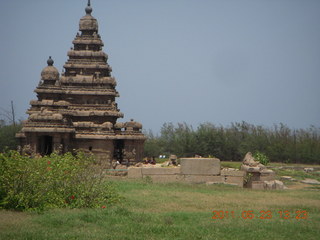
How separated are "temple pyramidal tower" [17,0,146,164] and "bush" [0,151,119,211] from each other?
19930mm

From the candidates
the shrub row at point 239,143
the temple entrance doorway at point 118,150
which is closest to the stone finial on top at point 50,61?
the temple entrance doorway at point 118,150

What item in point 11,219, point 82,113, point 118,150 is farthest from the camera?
point 118,150

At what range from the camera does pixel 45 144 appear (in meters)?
38.2

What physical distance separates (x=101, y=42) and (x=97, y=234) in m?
32.6

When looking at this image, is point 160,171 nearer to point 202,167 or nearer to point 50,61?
point 202,167

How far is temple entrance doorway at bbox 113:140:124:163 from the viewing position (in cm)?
3947

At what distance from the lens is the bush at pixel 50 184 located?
13508mm

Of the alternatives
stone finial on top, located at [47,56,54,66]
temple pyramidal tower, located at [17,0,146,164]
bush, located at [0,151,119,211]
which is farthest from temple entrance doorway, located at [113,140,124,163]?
bush, located at [0,151,119,211]

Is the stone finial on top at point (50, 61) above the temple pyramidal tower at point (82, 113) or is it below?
above

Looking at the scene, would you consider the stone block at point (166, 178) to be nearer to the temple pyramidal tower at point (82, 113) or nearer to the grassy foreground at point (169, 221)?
the grassy foreground at point (169, 221)

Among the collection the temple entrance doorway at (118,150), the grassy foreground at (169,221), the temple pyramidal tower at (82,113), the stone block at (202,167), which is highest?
the temple pyramidal tower at (82,113)

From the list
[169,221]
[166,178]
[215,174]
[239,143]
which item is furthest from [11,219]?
[239,143]

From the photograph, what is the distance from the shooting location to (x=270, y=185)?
21.2 m

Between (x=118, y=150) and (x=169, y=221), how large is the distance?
2801cm
